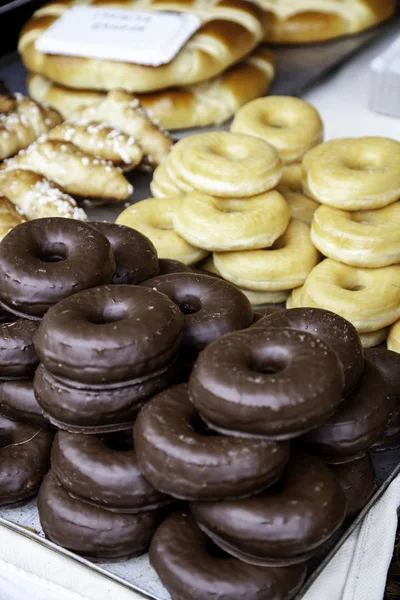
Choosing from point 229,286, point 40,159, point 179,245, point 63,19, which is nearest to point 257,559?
point 229,286

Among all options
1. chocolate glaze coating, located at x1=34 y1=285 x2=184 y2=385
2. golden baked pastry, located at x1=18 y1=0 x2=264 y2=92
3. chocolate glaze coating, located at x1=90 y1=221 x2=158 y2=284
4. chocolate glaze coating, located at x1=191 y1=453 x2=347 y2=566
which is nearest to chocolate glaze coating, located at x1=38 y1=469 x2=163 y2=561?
chocolate glaze coating, located at x1=191 y1=453 x2=347 y2=566

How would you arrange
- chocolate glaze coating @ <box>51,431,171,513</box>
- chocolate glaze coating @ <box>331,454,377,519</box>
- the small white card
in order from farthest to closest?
the small white card → chocolate glaze coating @ <box>331,454,377,519</box> → chocolate glaze coating @ <box>51,431,171,513</box>

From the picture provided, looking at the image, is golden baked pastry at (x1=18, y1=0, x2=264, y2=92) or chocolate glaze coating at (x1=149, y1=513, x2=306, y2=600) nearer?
chocolate glaze coating at (x1=149, y1=513, x2=306, y2=600)

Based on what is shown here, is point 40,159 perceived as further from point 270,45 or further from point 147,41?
point 270,45

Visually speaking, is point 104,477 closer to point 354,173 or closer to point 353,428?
point 353,428

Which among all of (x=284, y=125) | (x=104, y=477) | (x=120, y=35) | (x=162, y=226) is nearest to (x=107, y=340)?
(x=104, y=477)

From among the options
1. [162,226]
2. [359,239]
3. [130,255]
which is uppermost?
[130,255]

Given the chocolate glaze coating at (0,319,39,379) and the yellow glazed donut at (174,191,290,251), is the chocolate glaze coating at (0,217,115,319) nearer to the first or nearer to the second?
the chocolate glaze coating at (0,319,39,379)
